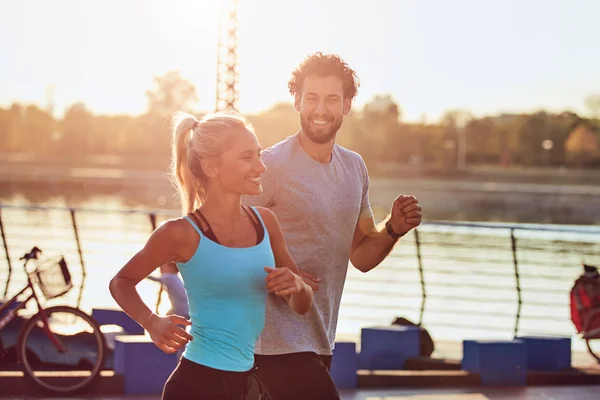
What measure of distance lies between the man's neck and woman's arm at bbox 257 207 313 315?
57 centimetres

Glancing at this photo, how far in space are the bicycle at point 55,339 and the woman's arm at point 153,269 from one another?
327cm

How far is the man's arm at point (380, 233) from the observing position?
3.29m

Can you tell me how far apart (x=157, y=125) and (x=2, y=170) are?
1637cm

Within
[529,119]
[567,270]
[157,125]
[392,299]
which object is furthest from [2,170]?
[392,299]

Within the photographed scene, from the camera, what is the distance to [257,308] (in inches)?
103

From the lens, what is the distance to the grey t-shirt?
3.22m

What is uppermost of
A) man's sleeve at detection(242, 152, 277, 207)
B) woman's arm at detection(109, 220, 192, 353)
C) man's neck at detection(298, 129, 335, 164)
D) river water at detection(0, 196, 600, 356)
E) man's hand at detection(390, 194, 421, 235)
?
man's neck at detection(298, 129, 335, 164)

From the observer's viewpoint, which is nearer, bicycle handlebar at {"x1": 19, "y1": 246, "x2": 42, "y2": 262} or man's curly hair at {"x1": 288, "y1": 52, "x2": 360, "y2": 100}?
man's curly hair at {"x1": 288, "y1": 52, "x2": 360, "y2": 100}

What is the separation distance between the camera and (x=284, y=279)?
2457 mm

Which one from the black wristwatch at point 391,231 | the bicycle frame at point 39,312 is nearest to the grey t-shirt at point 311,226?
the black wristwatch at point 391,231

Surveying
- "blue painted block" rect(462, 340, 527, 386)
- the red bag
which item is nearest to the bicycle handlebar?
"blue painted block" rect(462, 340, 527, 386)

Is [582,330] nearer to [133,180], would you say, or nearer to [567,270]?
[567,270]

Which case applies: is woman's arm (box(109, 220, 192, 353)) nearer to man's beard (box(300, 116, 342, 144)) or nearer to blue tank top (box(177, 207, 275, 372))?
blue tank top (box(177, 207, 275, 372))

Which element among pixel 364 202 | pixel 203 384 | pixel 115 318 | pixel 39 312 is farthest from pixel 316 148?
pixel 115 318
